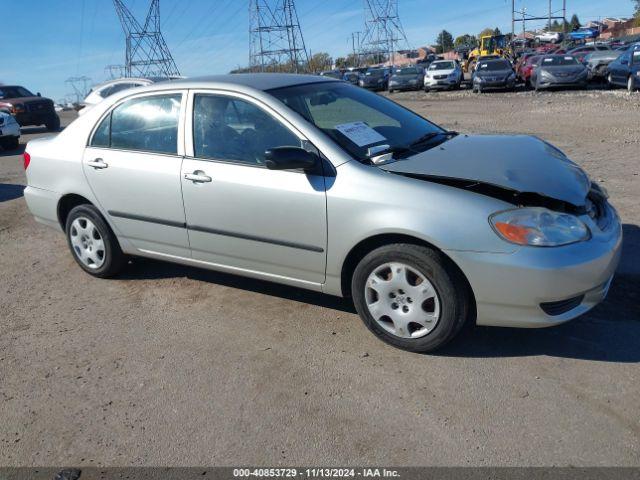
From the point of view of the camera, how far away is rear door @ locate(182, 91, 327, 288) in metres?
3.79

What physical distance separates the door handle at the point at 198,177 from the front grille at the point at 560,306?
231 cm

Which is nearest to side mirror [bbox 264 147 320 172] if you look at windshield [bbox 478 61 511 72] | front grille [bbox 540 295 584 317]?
front grille [bbox 540 295 584 317]

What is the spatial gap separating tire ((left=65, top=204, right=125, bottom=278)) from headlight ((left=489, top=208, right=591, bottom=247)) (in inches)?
125

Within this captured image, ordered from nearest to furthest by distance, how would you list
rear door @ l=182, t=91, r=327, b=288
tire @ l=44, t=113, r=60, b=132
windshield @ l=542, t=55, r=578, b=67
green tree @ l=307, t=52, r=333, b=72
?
rear door @ l=182, t=91, r=327, b=288, tire @ l=44, t=113, r=60, b=132, windshield @ l=542, t=55, r=578, b=67, green tree @ l=307, t=52, r=333, b=72

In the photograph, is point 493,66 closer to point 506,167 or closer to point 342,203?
point 506,167

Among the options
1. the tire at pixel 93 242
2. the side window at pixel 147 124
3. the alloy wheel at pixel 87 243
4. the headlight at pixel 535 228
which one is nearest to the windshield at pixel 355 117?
the side window at pixel 147 124

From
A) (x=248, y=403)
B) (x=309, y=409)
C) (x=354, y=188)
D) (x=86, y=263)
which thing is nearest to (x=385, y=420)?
(x=309, y=409)

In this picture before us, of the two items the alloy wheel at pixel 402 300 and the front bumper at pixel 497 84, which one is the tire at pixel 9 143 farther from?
the front bumper at pixel 497 84

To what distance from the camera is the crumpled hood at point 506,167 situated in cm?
347

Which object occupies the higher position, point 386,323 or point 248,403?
point 386,323

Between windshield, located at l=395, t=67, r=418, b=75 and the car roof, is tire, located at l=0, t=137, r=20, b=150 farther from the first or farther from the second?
windshield, located at l=395, t=67, r=418, b=75

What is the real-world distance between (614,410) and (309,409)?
5.02ft

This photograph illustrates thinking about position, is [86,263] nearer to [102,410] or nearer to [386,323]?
[102,410]

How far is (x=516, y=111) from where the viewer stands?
54.4ft
